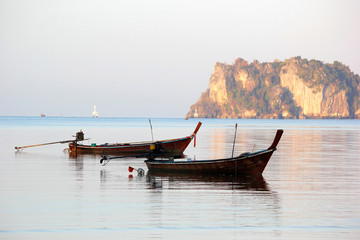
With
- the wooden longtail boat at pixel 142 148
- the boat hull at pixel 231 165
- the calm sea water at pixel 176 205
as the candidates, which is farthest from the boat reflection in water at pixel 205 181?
the wooden longtail boat at pixel 142 148

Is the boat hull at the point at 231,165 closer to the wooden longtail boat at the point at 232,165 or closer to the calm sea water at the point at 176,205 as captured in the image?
the wooden longtail boat at the point at 232,165

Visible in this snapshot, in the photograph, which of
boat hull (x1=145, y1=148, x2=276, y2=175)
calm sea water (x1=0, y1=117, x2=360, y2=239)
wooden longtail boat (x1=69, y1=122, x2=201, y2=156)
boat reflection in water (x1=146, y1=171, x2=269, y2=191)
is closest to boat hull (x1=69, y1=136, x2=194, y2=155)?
wooden longtail boat (x1=69, y1=122, x2=201, y2=156)

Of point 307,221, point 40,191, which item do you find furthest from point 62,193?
point 307,221

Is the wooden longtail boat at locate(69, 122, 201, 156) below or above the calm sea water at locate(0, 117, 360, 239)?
above

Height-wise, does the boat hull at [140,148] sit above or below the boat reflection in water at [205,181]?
above

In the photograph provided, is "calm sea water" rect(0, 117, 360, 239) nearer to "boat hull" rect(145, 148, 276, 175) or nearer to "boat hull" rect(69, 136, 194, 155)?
"boat hull" rect(145, 148, 276, 175)

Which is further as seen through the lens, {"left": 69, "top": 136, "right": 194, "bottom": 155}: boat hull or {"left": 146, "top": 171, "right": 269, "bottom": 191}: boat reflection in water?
{"left": 69, "top": 136, "right": 194, "bottom": 155}: boat hull

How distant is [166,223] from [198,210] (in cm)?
242

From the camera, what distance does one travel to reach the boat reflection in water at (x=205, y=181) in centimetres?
2514

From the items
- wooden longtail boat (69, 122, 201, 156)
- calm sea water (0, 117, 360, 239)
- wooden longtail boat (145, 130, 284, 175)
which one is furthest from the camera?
wooden longtail boat (69, 122, 201, 156)

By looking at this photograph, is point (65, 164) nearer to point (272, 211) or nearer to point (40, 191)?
point (40, 191)

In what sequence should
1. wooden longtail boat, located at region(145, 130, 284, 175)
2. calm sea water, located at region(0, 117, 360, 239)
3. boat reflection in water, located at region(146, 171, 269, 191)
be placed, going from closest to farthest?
calm sea water, located at region(0, 117, 360, 239) → boat reflection in water, located at region(146, 171, 269, 191) → wooden longtail boat, located at region(145, 130, 284, 175)

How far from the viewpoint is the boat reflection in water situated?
25.1m

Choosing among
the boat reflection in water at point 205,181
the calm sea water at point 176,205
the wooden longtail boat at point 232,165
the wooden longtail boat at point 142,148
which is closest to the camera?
the calm sea water at point 176,205
